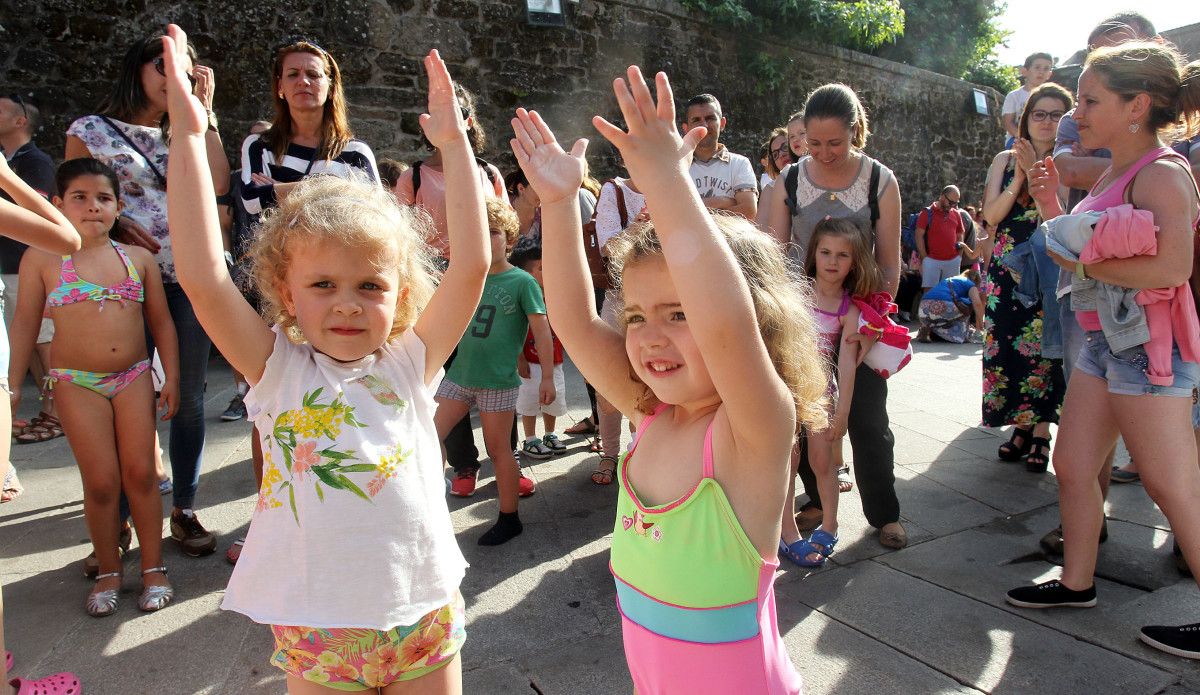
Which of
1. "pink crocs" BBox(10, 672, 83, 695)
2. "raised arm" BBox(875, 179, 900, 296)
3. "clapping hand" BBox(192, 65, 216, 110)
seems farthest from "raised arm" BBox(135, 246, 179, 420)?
"raised arm" BBox(875, 179, 900, 296)

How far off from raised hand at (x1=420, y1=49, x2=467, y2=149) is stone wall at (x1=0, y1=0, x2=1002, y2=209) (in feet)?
22.0

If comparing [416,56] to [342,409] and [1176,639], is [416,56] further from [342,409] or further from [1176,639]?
[1176,639]

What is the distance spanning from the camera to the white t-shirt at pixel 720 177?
455 centimetres

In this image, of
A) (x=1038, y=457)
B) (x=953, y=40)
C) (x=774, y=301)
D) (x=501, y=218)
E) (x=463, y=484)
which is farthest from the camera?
(x=953, y=40)

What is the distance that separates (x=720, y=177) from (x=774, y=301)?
3175mm

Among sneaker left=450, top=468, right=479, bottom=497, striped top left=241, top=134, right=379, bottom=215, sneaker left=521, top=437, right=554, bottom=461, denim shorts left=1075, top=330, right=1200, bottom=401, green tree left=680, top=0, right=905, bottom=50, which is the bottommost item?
sneaker left=521, top=437, right=554, bottom=461

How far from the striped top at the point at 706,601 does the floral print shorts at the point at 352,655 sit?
0.50m

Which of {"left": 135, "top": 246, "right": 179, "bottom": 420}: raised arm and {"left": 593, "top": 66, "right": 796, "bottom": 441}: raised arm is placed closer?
{"left": 593, "top": 66, "right": 796, "bottom": 441}: raised arm

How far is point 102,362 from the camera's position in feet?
9.52

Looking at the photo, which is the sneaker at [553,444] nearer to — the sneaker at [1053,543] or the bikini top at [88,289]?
the bikini top at [88,289]

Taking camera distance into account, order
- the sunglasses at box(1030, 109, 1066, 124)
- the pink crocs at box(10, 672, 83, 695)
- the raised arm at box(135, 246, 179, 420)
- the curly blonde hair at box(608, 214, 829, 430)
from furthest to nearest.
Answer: the sunglasses at box(1030, 109, 1066, 124), the raised arm at box(135, 246, 179, 420), the pink crocs at box(10, 672, 83, 695), the curly blonde hair at box(608, 214, 829, 430)

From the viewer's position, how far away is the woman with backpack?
335 cm

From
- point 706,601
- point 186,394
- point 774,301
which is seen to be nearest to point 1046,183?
point 774,301

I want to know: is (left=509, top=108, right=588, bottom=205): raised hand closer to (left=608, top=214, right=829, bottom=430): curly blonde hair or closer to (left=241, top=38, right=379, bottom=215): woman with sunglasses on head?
(left=608, top=214, right=829, bottom=430): curly blonde hair
